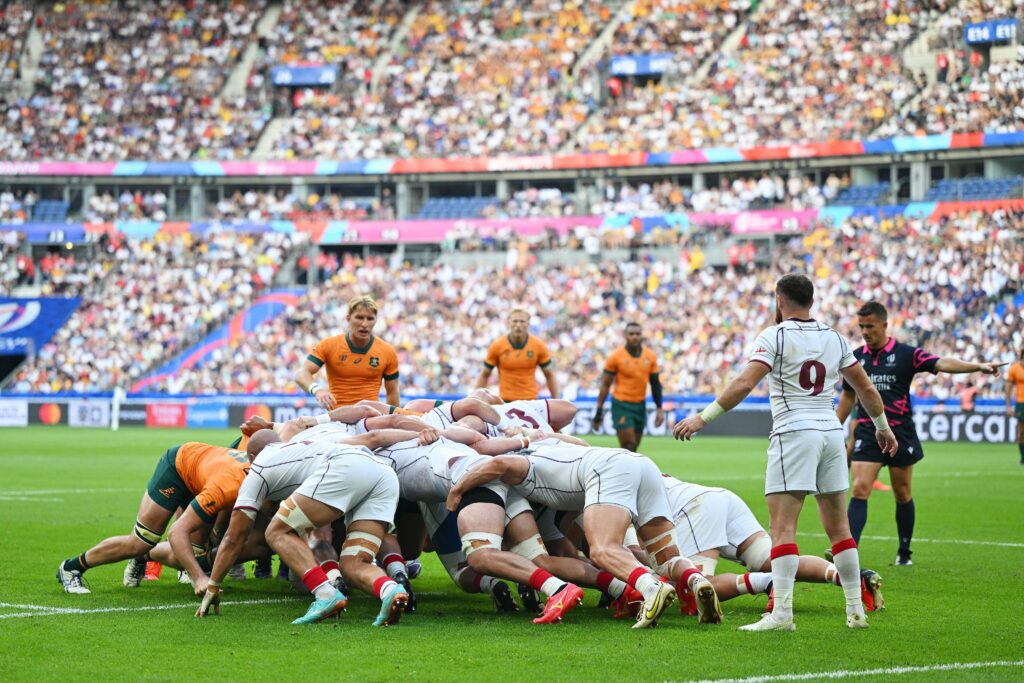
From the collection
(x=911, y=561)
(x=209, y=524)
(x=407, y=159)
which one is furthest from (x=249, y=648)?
(x=407, y=159)

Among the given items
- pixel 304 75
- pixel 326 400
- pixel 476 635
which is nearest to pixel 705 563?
pixel 476 635

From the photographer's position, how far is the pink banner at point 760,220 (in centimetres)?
4681

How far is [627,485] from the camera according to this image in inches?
352

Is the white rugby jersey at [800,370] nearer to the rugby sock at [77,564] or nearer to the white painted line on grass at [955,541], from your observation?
the rugby sock at [77,564]

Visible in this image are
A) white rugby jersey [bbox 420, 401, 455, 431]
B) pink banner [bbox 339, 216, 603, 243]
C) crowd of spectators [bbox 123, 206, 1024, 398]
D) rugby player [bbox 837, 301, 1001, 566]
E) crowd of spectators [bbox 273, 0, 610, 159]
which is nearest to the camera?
white rugby jersey [bbox 420, 401, 455, 431]

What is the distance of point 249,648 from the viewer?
7730 mm

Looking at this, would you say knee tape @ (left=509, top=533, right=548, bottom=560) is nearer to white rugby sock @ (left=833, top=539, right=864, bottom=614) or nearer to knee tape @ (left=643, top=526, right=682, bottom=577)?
knee tape @ (left=643, top=526, right=682, bottom=577)

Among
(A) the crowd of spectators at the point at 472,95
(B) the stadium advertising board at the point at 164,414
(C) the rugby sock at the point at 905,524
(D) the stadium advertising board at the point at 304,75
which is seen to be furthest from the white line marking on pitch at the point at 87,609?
(D) the stadium advertising board at the point at 304,75

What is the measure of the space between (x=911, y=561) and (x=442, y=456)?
5.20 meters

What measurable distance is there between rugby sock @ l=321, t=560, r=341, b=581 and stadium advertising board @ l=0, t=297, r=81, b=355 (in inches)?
1782

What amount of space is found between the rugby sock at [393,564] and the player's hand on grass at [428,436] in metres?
0.80

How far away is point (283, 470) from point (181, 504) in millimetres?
1486

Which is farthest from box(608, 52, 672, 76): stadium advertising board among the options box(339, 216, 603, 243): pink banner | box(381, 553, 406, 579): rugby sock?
box(381, 553, 406, 579): rugby sock

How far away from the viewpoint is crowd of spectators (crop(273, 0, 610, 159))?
55156 mm
